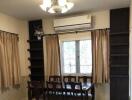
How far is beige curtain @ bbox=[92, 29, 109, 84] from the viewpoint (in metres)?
4.23

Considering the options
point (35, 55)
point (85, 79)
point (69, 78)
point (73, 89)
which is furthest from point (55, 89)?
point (35, 55)

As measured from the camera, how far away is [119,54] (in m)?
4.12

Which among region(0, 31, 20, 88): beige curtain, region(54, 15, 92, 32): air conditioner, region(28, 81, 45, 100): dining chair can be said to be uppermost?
region(54, 15, 92, 32): air conditioner

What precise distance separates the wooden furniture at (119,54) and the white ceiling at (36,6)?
323 mm

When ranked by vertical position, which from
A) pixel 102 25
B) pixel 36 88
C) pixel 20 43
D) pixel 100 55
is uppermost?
pixel 102 25

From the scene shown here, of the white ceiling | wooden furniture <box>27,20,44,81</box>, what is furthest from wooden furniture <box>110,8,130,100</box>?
wooden furniture <box>27,20,44,81</box>

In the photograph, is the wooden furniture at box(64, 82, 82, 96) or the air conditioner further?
the air conditioner

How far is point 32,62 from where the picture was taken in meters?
5.23

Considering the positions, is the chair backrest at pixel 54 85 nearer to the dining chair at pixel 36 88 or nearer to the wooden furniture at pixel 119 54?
the dining chair at pixel 36 88

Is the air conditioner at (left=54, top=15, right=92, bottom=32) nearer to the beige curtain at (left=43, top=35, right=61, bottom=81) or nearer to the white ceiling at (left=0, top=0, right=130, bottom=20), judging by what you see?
the white ceiling at (left=0, top=0, right=130, bottom=20)

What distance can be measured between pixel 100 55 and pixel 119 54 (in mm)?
492

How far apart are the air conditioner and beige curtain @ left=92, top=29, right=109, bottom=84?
1.07ft

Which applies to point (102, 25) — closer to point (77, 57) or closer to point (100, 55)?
point (100, 55)

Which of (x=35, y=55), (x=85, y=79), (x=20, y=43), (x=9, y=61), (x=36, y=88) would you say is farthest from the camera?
(x=35, y=55)
